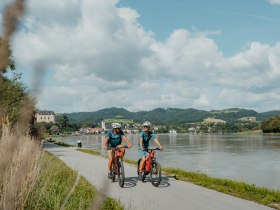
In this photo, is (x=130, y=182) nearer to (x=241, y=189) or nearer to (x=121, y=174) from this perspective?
(x=121, y=174)

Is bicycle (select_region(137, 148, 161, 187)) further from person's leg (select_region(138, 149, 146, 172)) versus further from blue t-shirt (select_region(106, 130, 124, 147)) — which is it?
blue t-shirt (select_region(106, 130, 124, 147))

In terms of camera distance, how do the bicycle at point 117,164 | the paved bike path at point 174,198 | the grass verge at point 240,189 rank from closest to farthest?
the paved bike path at point 174,198 < the grass verge at point 240,189 < the bicycle at point 117,164

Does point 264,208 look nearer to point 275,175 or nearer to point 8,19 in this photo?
point 8,19

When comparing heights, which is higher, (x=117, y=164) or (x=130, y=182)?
(x=117, y=164)

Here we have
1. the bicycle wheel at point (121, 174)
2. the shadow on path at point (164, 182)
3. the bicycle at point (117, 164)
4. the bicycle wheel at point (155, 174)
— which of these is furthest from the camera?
the shadow on path at point (164, 182)

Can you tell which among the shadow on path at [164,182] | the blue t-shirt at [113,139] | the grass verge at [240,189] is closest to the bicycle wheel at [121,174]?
the blue t-shirt at [113,139]

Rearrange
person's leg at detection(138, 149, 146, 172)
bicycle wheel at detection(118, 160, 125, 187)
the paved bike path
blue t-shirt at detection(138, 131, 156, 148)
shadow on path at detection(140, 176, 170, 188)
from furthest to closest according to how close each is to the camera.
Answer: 1. person's leg at detection(138, 149, 146, 172)
2. blue t-shirt at detection(138, 131, 156, 148)
3. shadow on path at detection(140, 176, 170, 188)
4. bicycle wheel at detection(118, 160, 125, 187)
5. the paved bike path

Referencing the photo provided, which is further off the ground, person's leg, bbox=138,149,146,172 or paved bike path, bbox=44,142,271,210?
person's leg, bbox=138,149,146,172

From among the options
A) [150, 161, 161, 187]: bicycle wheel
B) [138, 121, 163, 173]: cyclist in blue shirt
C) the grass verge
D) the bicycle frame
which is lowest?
the grass verge

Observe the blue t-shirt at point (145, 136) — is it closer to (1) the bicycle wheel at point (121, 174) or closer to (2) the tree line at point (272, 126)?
(1) the bicycle wheel at point (121, 174)

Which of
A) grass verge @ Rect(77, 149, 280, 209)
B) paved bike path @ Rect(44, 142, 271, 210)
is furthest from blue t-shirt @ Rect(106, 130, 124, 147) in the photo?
grass verge @ Rect(77, 149, 280, 209)

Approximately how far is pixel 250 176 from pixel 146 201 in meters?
17.3

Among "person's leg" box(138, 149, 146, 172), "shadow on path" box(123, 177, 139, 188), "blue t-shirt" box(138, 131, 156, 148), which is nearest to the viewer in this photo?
"shadow on path" box(123, 177, 139, 188)

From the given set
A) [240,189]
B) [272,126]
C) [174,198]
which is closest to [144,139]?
[174,198]
